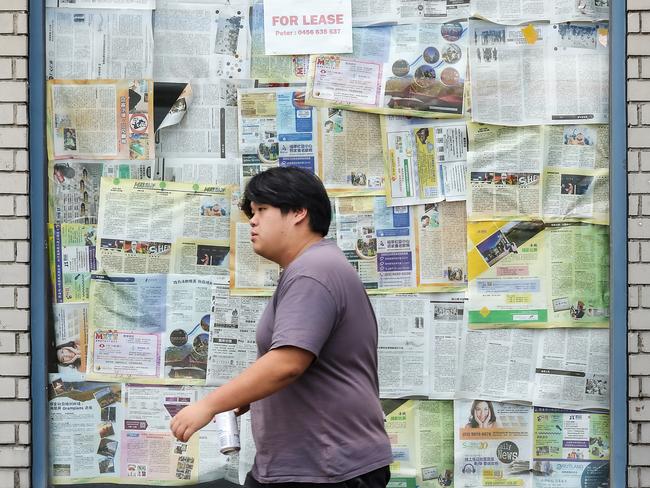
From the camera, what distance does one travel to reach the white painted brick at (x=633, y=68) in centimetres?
446

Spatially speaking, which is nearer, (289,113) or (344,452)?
(344,452)

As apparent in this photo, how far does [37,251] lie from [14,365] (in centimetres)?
49

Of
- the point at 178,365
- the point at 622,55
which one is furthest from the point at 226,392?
the point at 622,55

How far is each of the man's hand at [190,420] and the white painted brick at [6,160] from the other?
1.99 metres

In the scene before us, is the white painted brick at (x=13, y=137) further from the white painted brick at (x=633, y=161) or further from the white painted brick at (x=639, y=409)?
the white painted brick at (x=639, y=409)

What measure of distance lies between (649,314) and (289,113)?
5.72 feet

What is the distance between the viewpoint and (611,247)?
4.52 metres

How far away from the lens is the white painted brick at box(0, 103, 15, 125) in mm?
4477

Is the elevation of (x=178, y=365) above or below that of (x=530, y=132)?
below

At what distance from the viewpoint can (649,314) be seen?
174 inches

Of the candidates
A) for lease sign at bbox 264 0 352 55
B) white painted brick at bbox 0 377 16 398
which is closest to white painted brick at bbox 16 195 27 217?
white painted brick at bbox 0 377 16 398

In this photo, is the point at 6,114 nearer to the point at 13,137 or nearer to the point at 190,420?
the point at 13,137

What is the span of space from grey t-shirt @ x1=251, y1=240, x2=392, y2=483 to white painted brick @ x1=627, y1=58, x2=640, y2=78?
6.41 feet

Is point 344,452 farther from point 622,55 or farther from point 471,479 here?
point 622,55
